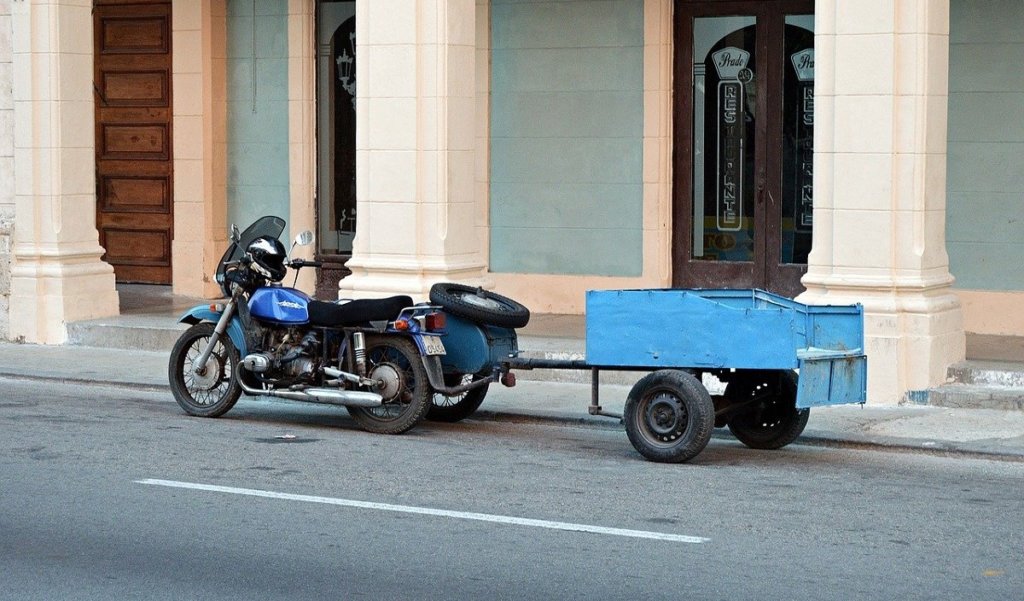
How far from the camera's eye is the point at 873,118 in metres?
12.6

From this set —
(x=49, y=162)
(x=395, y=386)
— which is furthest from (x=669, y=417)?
(x=49, y=162)

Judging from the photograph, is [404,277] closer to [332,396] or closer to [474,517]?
[332,396]

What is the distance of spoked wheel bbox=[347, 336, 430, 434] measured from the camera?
11.0 metres

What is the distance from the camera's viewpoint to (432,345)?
11.0 m

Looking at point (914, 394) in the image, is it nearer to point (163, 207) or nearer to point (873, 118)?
point (873, 118)

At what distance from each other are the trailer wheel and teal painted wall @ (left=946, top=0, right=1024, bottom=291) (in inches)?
238

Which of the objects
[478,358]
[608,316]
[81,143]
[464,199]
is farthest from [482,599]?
[81,143]

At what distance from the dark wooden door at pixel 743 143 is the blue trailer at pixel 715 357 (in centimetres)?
559

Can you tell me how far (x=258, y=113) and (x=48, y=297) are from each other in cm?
340

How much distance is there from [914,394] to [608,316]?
131 inches

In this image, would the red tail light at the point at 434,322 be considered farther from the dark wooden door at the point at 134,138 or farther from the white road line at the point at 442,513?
the dark wooden door at the point at 134,138

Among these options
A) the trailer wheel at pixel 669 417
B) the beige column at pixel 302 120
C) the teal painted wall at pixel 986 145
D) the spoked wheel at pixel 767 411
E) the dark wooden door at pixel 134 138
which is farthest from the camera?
the dark wooden door at pixel 134 138

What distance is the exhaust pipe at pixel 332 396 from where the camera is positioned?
11.1 meters

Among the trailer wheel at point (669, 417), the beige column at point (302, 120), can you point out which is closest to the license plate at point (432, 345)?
the trailer wheel at point (669, 417)
